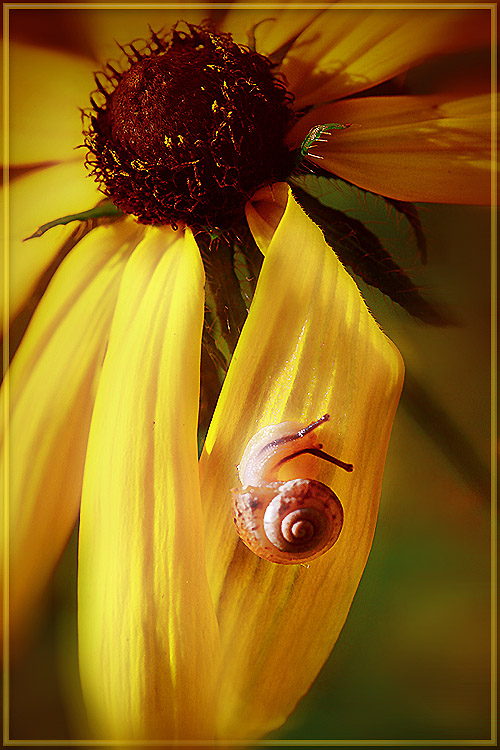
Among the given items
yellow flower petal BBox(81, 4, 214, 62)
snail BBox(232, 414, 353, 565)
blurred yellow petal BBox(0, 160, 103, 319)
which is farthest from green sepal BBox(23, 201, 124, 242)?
snail BBox(232, 414, 353, 565)

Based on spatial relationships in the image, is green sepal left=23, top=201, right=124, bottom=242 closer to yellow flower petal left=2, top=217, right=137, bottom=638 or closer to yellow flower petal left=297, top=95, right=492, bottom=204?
yellow flower petal left=2, top=217, right=137, bottom=638

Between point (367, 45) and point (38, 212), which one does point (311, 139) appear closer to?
point (367, 45)

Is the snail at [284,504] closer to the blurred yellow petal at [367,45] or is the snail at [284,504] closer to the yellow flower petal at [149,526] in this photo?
the yellow flower petal at [149,526]

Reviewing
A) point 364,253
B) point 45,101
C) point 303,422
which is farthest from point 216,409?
point 45,101

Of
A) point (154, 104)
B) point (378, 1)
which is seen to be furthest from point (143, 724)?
point (378, 1)

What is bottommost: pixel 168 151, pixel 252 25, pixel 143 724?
pixel 143 724

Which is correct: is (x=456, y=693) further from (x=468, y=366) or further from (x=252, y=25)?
(x=252, y=25)

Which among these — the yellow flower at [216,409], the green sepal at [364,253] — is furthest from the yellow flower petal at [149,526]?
the green sepal at [364,253]
